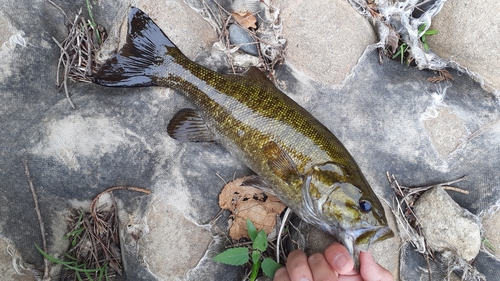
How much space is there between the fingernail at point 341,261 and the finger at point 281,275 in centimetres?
39

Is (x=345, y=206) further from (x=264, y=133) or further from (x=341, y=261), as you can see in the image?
(x=264, y=133)

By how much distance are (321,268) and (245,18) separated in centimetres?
222

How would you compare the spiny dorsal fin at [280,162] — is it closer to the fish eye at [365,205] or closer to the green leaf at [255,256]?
the fish eye at [365,205]

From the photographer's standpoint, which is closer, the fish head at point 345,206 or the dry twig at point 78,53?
the fish head at point 345,206

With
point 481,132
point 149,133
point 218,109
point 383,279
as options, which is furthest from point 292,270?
point 481,132

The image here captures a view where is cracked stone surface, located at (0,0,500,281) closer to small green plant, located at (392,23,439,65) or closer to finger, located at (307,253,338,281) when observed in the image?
small green plant, located at (392,23,439,65)

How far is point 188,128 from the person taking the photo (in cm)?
312

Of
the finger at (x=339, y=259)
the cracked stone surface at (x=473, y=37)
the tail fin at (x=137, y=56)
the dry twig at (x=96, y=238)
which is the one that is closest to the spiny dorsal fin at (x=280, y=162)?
the finger at (x=339, y=259)

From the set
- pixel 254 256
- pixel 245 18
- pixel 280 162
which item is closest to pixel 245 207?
pixel 254 256

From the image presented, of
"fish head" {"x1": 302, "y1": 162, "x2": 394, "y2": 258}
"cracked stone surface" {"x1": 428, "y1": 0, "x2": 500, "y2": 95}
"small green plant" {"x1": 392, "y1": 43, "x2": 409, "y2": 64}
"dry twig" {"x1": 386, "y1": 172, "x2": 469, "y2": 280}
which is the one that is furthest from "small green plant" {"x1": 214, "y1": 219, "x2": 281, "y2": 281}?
"cracked stone surface" {"x1": 428, "y1": 0, "x2": 500, "y2": 95}

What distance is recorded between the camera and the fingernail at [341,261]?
257 centimetres

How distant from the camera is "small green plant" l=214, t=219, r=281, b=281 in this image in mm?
2938

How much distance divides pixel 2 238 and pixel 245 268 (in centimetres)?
206

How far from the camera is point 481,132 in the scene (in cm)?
329
